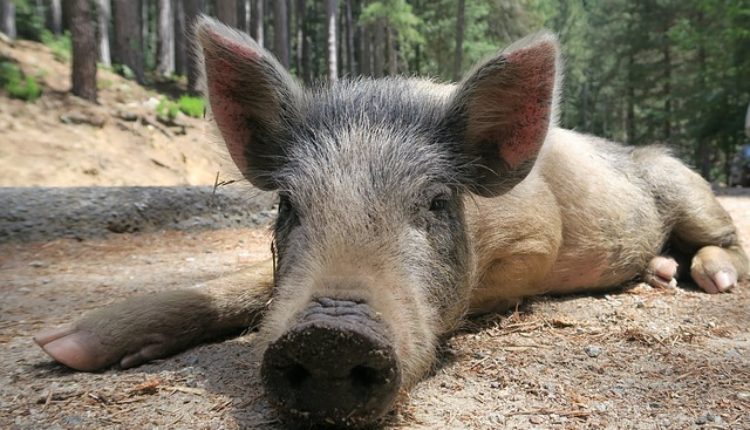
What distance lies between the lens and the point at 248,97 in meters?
3.42

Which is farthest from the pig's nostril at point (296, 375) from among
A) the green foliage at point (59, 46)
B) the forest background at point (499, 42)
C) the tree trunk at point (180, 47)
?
the tree trunk at point (180, 47)

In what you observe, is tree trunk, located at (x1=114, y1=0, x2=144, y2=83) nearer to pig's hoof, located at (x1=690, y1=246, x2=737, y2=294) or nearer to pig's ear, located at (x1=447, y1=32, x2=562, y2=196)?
pig's hoof, located at (x1=690, y1=246, x2=737, y2=294)

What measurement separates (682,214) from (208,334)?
14.3 feet

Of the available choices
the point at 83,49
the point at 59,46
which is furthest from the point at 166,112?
the point at 59,46

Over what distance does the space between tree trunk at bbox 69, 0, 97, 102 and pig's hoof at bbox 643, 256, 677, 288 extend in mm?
13118

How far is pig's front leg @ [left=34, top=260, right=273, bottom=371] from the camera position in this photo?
3.12 m

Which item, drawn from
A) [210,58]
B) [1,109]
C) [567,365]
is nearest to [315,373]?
[567,365]

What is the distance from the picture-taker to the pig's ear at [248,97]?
10.6ft

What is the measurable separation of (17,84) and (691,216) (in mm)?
14598

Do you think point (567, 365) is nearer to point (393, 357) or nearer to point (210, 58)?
point (393, 357)

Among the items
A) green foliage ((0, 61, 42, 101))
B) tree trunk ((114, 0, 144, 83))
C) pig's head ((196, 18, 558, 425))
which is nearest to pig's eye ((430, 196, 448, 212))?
pig's head ((196, 18, 558, 425))

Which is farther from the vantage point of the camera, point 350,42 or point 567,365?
point 350,42

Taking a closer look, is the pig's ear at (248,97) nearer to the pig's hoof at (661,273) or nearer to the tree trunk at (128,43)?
the pig's hoof at (661,273)

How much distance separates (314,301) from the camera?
6.93 ft
